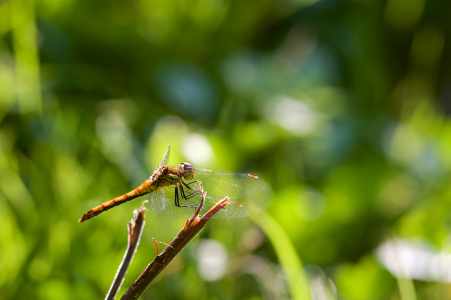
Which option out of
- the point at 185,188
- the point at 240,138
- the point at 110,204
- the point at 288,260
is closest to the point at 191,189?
the point at 185,188

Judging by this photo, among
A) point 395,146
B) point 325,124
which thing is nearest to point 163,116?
point 325,124

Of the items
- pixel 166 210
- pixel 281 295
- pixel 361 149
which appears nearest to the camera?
pixel 166 210

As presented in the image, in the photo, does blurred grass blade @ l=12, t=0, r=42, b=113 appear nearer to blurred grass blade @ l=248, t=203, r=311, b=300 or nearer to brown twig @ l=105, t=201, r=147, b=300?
blurred grass blade @ l=248, t=203, r=311, b=300

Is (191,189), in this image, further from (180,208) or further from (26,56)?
(26,56)

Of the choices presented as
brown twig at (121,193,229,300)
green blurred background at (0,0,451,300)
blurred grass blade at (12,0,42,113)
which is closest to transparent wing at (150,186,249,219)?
green blurred background at (0,0,451,300)

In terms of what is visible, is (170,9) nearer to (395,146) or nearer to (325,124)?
(325,124)

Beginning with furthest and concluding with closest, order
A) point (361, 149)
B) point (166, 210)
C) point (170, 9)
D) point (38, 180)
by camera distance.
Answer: point (170, 9), point (361, 149), point (38, 180), point (166, 210)

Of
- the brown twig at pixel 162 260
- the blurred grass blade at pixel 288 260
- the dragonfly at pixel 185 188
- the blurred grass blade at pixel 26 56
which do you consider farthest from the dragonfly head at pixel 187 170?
the blurred grass blade at pixel 26 56
